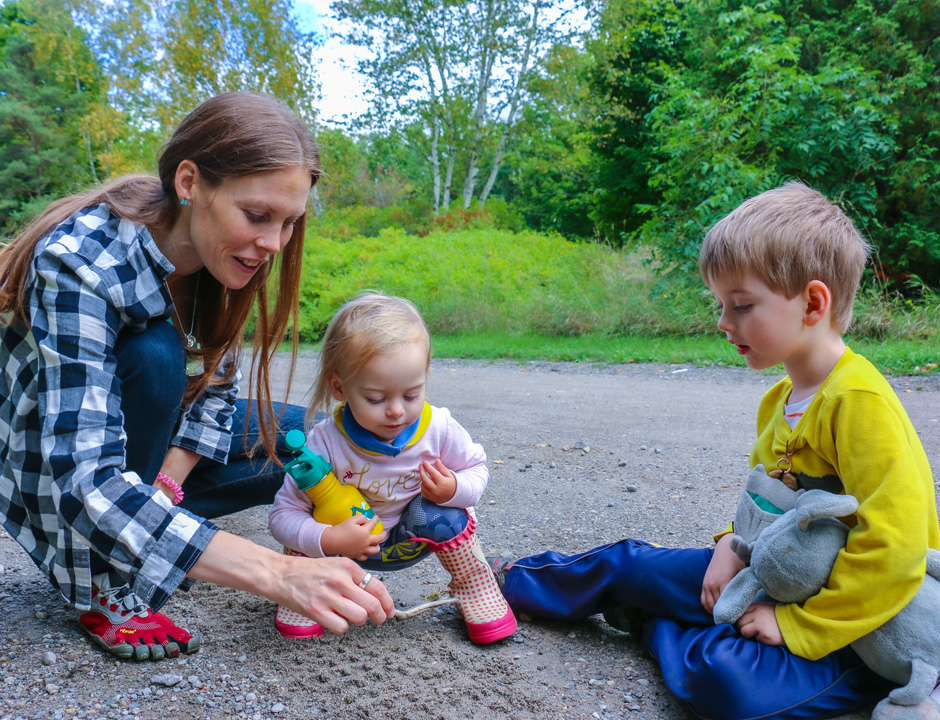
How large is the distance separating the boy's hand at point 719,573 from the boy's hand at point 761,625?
4.4 inches

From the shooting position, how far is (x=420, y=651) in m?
1.87

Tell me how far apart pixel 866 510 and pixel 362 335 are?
1.21 metres

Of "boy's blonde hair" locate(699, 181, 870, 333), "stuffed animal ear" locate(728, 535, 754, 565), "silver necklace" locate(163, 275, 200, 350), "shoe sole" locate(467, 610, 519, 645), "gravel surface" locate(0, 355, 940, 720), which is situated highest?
"boy's blonde hair" locate(699, 181, 870, 333)

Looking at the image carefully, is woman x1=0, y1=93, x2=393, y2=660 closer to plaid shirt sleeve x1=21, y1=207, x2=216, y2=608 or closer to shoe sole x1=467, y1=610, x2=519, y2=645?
plaid shirt sleeve x1=21, y1=207, x2=216, y2=608

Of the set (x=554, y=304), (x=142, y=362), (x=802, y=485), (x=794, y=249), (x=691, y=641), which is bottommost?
(x=691, y=641)

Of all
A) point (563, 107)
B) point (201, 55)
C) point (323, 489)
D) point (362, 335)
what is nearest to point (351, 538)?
point (323, 489)

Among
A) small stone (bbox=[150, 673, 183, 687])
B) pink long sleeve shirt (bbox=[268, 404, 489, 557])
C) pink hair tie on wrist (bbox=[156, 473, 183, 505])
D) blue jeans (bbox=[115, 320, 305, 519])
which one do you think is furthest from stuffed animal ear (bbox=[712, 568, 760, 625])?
pink hair tie on wrist (bbox=[156, 473, 183, 505])

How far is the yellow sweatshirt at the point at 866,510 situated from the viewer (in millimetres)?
1396

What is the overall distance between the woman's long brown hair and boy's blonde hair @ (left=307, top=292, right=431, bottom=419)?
0.81ft

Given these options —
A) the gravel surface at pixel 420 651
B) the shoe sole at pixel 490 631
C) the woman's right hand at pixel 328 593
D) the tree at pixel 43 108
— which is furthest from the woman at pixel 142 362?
the tree at pixel 43 108

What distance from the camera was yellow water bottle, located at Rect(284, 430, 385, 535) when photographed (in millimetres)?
1838

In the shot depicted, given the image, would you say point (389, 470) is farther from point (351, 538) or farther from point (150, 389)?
point (150, 389)

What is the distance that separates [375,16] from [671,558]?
20.8 metres

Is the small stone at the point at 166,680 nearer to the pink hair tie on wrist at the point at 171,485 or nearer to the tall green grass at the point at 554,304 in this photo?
the pink hair tie on wrist at the point at 171,485
